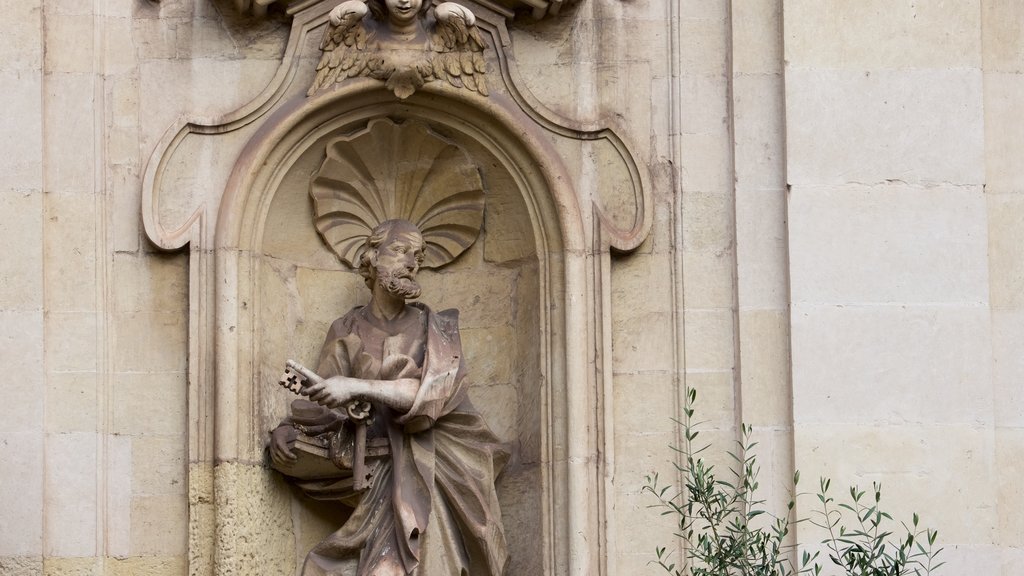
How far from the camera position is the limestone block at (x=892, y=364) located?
10.6 metres

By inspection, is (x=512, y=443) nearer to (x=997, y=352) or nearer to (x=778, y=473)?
(x=778, y=473)

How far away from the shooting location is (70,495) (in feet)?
34.6

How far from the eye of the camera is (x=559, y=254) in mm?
10852

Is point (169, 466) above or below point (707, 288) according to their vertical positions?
below

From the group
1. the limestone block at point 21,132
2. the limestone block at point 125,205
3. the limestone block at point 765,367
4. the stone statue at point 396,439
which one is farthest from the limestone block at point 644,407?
the limestone block at point 21,132

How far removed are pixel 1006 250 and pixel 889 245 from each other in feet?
2.06

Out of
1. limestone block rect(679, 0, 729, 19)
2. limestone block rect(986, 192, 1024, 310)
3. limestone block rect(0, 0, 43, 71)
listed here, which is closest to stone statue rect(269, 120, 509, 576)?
limestone block rect(679, 0, 729, 19)

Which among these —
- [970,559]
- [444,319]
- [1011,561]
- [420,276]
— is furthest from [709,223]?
[1011,561]

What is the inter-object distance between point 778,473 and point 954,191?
1.48 metres

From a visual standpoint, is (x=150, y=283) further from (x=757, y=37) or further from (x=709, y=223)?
(x=757, y=37)

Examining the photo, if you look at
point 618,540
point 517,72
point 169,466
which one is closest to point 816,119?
point 517,72

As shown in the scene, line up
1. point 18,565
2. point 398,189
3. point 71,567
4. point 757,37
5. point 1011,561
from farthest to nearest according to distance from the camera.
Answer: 1. point 398,189
2. point 757,37
3. point 1011,561
4. point 71,567
5. point 18,565

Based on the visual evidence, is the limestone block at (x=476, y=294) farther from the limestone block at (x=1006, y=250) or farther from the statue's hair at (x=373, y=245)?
the limestone block at (x=1006, y=250)

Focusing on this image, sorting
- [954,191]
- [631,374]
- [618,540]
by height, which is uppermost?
[954,191]
